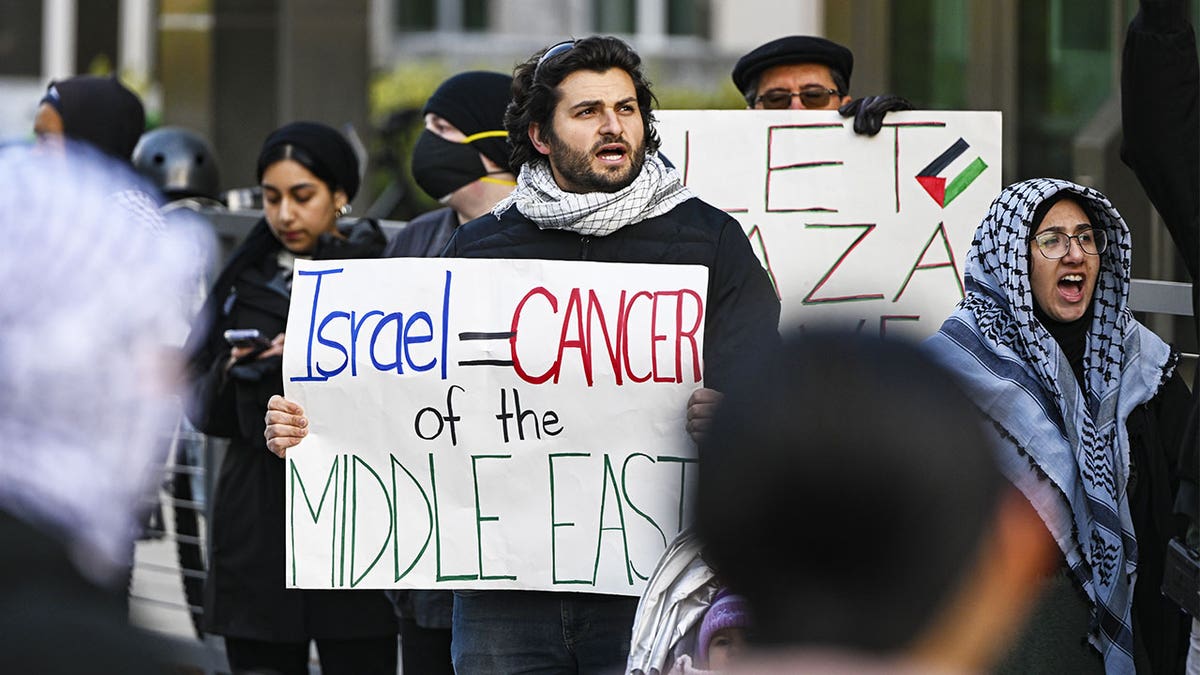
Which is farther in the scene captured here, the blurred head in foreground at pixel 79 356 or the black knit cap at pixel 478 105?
the black knit cap at pixel 478 105

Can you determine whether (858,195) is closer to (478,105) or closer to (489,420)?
(478,105)

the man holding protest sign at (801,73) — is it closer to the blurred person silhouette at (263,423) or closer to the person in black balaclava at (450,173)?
the person in black balaclava at (450,173)

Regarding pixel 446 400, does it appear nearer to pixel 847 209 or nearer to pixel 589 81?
pixel 589 81

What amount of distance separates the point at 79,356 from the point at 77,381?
29 mm

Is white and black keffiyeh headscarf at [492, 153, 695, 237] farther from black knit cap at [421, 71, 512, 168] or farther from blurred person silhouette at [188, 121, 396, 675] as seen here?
blurred person silhouette at [188, 121, 396, 675]

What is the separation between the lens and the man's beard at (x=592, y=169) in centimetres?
359

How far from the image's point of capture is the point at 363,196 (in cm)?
1447

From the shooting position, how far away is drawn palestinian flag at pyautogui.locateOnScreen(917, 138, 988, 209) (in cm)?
462

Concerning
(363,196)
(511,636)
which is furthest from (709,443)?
(363,196)

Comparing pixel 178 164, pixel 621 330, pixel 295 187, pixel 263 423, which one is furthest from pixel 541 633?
pixel 178 164

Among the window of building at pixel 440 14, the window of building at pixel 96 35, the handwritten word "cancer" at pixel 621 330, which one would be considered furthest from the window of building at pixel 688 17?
Answer: the handwritten word "cancer" at pixel 621 330

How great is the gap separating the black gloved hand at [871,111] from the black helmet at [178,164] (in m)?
4.42

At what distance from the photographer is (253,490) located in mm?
4930

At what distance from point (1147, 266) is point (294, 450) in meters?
4.85
